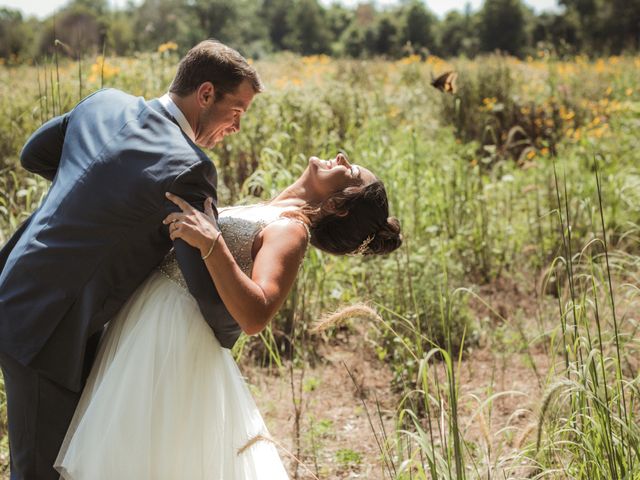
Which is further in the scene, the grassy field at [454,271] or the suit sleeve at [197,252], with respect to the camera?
the grassy field at [454,271]

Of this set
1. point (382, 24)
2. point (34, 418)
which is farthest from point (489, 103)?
point (382, 24)

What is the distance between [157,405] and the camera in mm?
1809

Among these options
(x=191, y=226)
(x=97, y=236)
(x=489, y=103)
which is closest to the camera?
(x=191, y=226)

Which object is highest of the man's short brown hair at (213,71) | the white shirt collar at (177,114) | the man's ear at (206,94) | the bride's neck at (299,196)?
the man's short brown hair at (213,71)

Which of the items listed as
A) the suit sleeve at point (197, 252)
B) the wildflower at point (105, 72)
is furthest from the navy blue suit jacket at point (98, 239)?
the wildflower at point (105, 72)

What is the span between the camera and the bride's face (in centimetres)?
213

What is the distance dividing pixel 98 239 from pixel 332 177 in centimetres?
73

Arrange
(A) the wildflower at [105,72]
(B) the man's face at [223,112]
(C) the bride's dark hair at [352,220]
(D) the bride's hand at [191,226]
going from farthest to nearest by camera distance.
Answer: (A) the wildflower at [105,72], (C) the bride's dark hair at [352,220], (B) the man's face at [223,112], (D) the bride's hand at [191,226]

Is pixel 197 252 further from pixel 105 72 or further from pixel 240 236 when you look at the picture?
pixel 105 72

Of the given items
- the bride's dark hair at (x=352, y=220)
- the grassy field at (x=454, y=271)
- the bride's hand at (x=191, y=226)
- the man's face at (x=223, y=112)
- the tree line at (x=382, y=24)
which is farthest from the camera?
the tree line at (x=382, y=24)

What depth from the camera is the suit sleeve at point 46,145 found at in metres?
1.96

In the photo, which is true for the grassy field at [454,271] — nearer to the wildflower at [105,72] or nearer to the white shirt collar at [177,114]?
the wildflower at [105,72]

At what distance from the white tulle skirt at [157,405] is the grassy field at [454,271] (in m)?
0.46

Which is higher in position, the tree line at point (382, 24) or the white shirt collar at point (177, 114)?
the tree line at point (382, 24)
